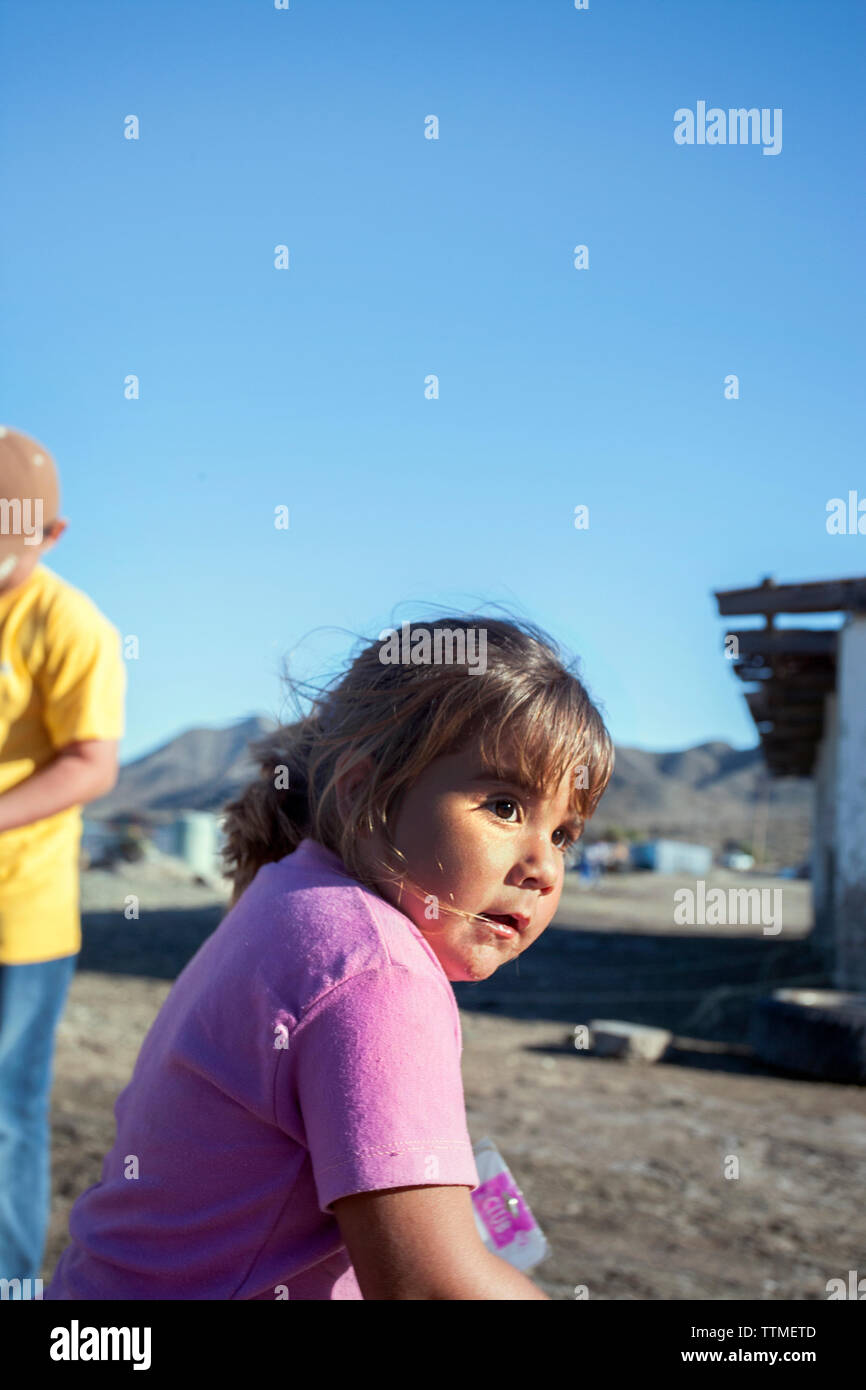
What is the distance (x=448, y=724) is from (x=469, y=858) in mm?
131

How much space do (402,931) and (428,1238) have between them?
249mm

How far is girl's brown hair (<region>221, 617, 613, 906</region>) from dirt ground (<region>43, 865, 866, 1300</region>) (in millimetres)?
1404

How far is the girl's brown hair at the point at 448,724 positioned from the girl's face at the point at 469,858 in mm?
17

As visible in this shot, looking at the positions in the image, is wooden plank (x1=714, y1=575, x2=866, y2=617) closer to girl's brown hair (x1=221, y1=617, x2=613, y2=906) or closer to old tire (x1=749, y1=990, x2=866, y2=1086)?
old tire (x1=749, y1=990, x2=866, y2=1086)

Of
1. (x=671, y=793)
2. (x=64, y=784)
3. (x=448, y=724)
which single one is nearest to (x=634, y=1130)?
(x=64, y=784)

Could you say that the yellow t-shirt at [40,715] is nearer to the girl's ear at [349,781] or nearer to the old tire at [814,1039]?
the girl's ear at [349,781]

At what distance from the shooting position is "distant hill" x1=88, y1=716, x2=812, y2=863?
44594mm

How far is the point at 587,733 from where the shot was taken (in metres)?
1.23

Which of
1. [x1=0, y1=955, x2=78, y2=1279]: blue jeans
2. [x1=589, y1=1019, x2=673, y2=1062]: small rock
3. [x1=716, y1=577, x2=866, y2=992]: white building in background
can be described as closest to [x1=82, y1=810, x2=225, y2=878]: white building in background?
[x1=716, y1=577, x2=866, y2=992]: white building in background

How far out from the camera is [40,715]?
2.44m

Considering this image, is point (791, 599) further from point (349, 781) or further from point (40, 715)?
point (349, 781)

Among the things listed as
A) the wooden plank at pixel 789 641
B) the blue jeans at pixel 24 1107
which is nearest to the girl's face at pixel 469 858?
the blue jeans at pixel 24 1107

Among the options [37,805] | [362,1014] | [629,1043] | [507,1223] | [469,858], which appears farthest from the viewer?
[629,1043]
